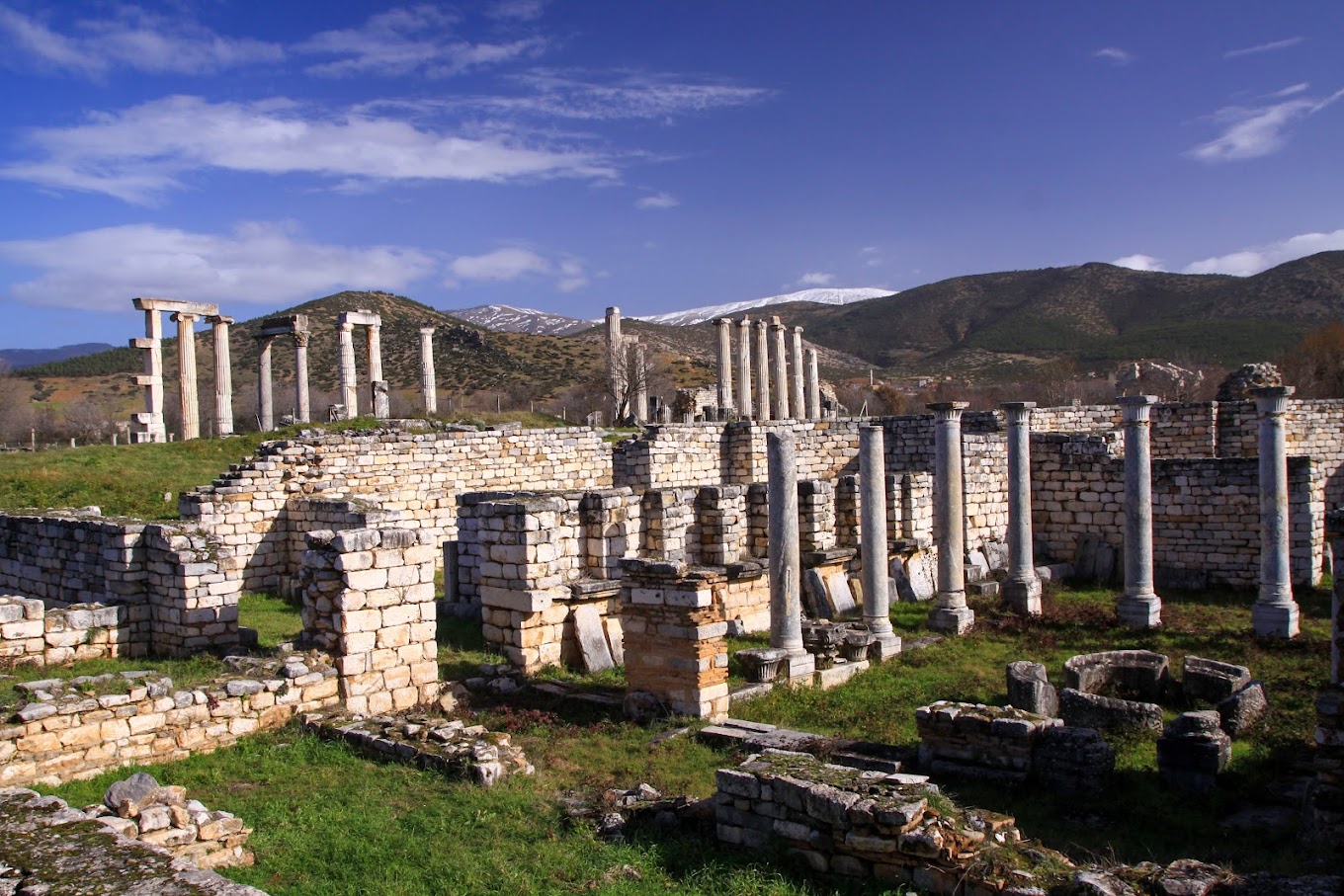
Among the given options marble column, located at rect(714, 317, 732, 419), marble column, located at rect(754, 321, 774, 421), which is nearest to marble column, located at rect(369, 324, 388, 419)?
marble column, located at rect(714, 317, 732, 419)

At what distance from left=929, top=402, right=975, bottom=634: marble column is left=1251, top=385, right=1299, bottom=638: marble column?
14.2 ft

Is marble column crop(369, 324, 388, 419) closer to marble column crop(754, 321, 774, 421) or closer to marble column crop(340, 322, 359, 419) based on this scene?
marble column crop(340, 322, 359, 419)

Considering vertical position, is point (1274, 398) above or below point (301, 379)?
below

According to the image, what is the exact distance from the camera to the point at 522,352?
67.6 meters

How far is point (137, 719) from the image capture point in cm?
850

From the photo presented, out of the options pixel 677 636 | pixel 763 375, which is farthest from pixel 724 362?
pixel 677 636

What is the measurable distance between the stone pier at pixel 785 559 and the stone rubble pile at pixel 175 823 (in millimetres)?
7340

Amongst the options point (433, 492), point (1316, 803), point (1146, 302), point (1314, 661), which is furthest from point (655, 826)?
point (1146, 302)

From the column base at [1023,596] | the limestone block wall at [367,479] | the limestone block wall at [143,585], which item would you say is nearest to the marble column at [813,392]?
the limestone block wall at [367,479]

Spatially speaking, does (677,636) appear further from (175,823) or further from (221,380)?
(221,380)

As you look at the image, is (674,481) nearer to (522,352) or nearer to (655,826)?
(655,826)

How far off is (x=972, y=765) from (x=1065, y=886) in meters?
3.46

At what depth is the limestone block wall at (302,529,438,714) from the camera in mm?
9984

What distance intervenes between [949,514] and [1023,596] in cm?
201
